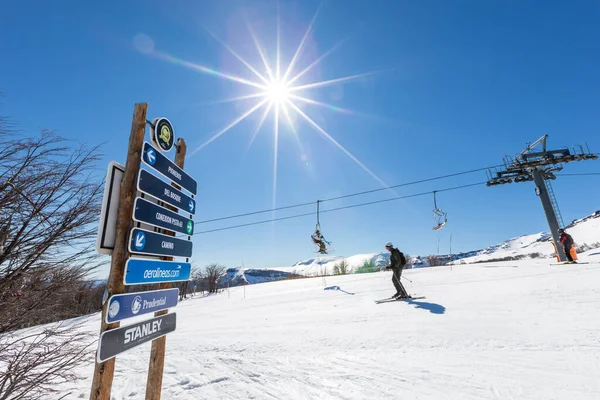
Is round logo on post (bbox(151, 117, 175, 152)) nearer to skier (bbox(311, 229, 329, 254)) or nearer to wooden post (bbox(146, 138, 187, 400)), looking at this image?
wooden post (bbox(146, 138, 187, 400))

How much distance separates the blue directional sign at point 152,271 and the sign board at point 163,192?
0.76 m

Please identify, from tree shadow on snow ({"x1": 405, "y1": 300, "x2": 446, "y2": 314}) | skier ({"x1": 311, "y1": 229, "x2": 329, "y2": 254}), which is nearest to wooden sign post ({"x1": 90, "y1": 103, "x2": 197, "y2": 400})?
tree shadow on snow ({"x1": 405, "y1": 300, "x2": 446, "y2": 314})

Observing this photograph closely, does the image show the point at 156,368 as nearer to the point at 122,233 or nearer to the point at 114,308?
the point at 114,308

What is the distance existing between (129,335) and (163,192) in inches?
63.2

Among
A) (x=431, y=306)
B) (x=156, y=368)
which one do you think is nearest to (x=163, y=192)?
(x=156, y=368)

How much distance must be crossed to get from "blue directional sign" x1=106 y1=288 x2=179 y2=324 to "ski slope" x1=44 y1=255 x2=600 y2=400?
2069 millimetres

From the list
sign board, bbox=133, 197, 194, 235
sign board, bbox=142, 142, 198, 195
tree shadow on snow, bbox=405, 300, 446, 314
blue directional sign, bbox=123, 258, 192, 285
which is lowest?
tree shadow on snow, bbox=405, 300, 446, 314

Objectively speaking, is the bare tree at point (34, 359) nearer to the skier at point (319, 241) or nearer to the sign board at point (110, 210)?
the sign board at point (110, 210)

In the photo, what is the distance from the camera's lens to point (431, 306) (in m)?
7.87

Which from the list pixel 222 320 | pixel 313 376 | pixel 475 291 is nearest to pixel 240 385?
pixel 313 376

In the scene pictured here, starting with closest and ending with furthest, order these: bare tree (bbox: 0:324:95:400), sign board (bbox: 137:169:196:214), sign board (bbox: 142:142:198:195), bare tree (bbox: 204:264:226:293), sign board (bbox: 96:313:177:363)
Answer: sign board (bbox: 96:313:177:363) → sign board (bbox: 137:169:196:214) → sign board (bbox: 142:142:198:195) → bare tree (bbox: 0:324:95:400) → bare tree (bbox: 204:264:226:293)

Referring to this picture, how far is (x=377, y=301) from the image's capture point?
30.6ft

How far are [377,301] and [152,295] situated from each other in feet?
26.3

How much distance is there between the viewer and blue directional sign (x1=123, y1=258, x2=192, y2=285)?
2.70m
